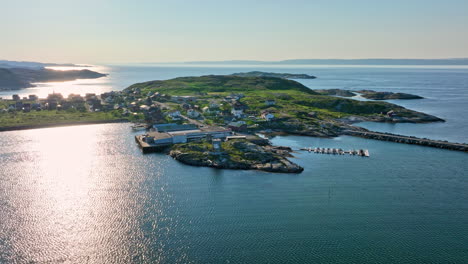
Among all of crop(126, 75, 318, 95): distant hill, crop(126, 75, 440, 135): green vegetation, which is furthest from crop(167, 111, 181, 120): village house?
crop(126, 75, 318, 95): distant hill

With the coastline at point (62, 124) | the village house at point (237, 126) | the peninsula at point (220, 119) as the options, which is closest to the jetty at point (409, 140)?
the peninsula at point (220, 119)

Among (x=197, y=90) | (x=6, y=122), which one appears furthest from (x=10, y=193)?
(x=197, y=90)

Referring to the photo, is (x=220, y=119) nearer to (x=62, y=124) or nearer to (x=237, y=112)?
(x=237, y=112)

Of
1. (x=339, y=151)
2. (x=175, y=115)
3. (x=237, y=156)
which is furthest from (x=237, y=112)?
(x=237, y=156)

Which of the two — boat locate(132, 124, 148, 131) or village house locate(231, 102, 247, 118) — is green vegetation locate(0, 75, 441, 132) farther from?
boat locate(132, 124, 148, 131)

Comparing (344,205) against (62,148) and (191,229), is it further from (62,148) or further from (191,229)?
(62,148)

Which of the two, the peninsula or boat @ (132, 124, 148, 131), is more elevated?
the peninsula
